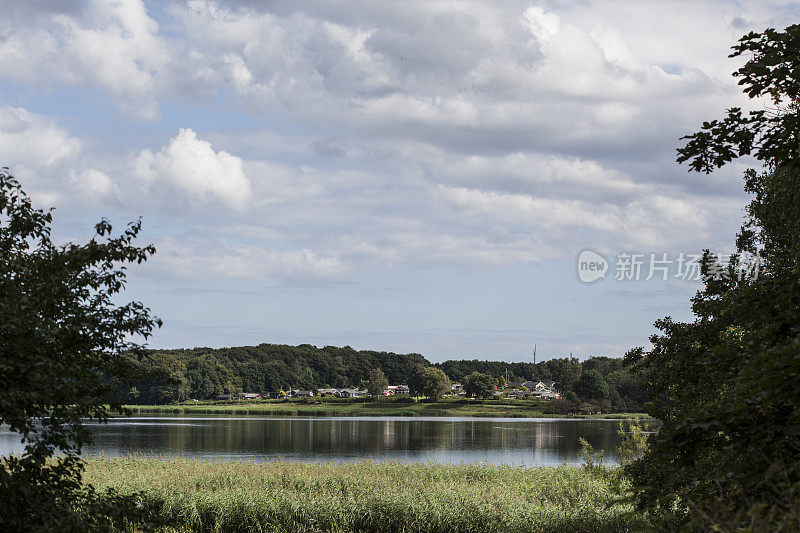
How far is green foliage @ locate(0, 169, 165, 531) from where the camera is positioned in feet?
27.4

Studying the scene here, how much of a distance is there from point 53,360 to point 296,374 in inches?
6738

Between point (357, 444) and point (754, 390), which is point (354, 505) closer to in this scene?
point (754, 390)

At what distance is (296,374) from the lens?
6934 inches

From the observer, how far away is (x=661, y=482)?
12930mm

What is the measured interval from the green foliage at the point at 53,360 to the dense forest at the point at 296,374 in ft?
284

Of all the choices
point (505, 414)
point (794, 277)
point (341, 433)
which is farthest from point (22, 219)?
point (505, 414)

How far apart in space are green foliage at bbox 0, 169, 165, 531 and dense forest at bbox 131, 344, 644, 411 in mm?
86439

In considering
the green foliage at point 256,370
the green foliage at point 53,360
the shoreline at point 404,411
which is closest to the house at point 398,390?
the green foliage at point 256,370

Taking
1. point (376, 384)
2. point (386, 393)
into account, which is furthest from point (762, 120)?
point (386, 393)

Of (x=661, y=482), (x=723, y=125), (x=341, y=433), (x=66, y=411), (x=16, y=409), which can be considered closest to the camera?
(x=16, y=409)

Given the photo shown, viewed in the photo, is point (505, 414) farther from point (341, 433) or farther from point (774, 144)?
point (774, 144)

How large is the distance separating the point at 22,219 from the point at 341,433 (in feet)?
197

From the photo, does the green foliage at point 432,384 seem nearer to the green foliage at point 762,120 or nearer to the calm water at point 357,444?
the calm water at point 357,444

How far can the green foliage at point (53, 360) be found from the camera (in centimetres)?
836
